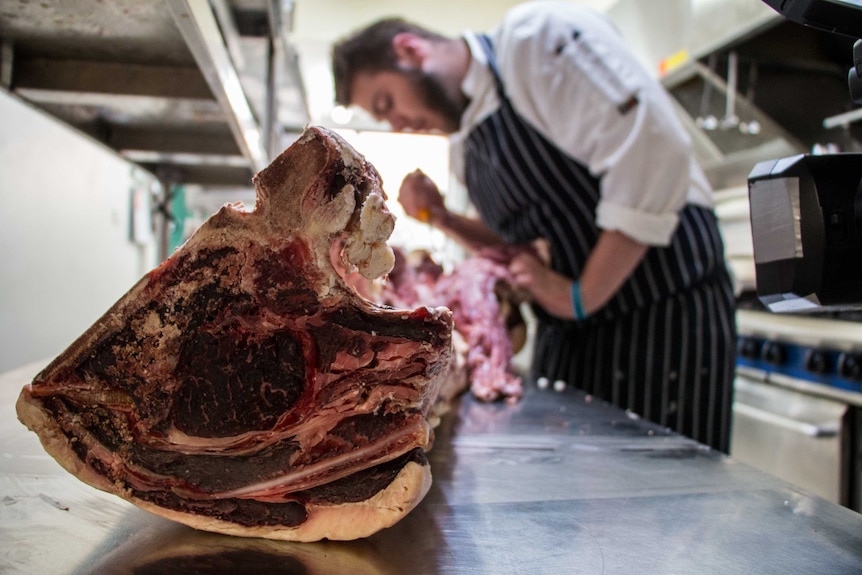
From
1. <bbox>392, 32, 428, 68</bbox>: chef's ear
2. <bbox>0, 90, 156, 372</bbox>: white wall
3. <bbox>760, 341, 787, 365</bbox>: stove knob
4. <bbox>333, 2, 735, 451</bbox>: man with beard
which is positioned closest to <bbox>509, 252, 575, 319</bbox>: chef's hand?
<bbox>333, 2, 735, 451</bbox>: man with beard

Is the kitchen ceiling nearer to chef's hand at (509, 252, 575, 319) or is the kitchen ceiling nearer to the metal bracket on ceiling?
the metal bracket on ceiling

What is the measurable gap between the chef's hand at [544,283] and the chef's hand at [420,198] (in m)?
0.50

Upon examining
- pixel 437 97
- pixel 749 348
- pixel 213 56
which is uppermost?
pixel 437 97

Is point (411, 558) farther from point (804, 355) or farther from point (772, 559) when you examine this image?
point (804, 355)

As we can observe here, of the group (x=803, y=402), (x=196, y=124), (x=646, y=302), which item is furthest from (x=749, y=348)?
(x=196, y=124)

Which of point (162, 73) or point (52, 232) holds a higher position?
point (162, 73)

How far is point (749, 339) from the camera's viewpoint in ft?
7.86

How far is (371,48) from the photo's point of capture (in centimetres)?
A: 171

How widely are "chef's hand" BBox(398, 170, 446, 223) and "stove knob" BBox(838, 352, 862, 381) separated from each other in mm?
1431

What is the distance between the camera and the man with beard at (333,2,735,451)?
1.45 meters

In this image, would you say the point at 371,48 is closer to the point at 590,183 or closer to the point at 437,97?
the point at 437,97

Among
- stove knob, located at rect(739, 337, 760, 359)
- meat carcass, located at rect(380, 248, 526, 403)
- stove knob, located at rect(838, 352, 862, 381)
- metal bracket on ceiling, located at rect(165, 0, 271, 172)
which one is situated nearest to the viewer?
metal bracket on ceiling, located at rect(165, 0, 271, 172)

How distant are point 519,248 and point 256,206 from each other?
1346 mm

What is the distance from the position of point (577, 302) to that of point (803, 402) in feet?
3.71
